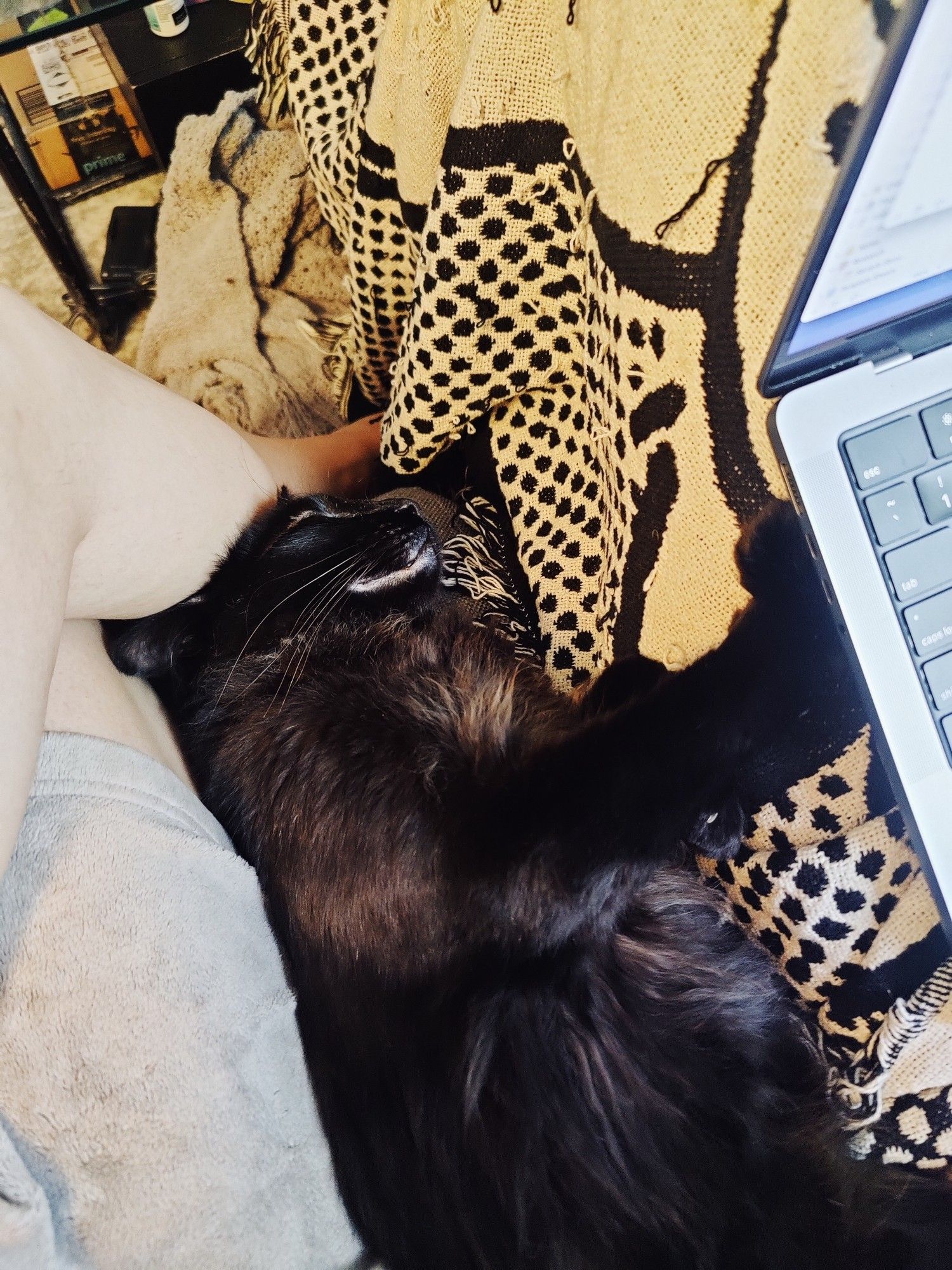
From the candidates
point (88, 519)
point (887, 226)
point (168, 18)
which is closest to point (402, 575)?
point (88, 519)

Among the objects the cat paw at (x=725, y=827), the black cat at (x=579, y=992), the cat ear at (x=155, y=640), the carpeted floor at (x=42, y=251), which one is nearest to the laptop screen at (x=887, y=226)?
the black cat at (x=579, y=992)

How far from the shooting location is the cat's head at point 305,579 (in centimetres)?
99

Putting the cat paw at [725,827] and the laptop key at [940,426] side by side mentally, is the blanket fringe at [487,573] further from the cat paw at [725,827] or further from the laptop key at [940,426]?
the laptop key at [940,426]

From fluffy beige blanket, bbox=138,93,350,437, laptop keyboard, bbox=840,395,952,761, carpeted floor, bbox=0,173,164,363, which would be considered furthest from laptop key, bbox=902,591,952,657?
carpeted floor, bbox=0,173,164,363

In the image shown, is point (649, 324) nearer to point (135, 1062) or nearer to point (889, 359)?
point (889, 359)

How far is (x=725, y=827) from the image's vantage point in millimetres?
717

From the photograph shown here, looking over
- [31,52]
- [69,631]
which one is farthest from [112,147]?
[69,631]

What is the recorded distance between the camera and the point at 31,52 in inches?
49.7

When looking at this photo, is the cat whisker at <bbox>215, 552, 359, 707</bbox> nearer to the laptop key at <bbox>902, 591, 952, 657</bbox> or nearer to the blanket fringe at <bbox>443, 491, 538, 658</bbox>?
the blanket fringe at <bbox>443, 491, 538, 658</bbox>

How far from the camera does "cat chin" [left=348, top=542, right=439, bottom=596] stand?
1.06 meters

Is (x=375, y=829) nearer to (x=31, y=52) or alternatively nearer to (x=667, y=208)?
(x=667, y=208)

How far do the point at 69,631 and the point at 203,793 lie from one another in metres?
0.26

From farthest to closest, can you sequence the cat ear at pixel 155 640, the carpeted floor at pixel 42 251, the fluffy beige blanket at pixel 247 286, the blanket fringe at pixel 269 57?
the carpeted floor at pixel 42 251 → the fluffy beige blanket at pixel 247 286 → the blanket fringe at pixel 269 57 → the cat ear at pixel 155 640

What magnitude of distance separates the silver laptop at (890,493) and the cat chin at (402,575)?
1.85ft
